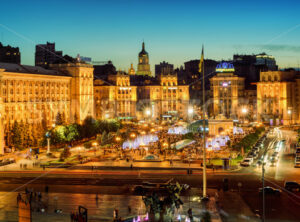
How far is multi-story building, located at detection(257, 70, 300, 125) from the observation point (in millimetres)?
128000

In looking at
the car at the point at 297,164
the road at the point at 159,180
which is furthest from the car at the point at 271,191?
the car at the point at 297,164

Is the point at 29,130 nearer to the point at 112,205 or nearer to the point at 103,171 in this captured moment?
the point at 103,171

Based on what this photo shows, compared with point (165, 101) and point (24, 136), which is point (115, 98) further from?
point (24, 136)

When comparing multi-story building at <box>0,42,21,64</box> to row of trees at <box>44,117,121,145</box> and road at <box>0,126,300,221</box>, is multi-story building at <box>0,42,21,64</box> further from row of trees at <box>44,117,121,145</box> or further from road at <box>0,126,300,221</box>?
road at <box>0,126,300,221</box>

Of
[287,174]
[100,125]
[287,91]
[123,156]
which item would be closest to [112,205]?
[287,174]

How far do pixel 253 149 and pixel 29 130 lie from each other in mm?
40553

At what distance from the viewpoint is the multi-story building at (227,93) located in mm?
148062

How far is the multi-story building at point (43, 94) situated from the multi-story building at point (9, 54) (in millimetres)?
43860

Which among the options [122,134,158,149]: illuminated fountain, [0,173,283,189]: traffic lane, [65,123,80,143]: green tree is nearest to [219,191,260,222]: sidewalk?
[0,173,283,189]: traffic lane

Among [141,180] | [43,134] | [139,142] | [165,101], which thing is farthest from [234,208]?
[165,101]

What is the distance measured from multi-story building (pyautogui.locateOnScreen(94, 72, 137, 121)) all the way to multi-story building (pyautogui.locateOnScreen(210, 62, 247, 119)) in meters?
27.9

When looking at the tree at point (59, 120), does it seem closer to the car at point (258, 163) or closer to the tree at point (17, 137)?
the tree at point (17, 137)

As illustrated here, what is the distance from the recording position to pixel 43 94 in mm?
101125

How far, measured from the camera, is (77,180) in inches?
1988
